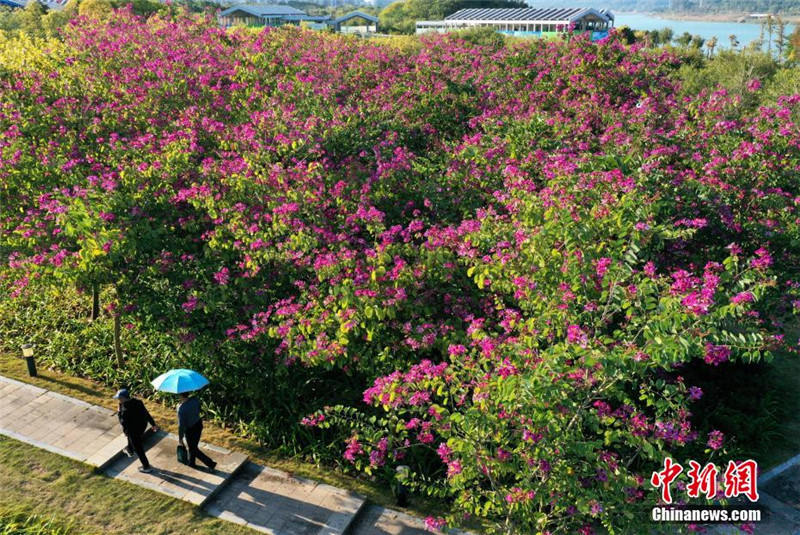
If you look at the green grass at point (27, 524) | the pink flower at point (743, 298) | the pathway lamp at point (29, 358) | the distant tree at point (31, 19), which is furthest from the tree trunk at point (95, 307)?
the distant tree at point (31, 19)

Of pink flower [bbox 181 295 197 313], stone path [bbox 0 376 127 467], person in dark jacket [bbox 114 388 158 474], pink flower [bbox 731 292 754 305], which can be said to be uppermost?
pink flower [bbox 731 292 754 305]

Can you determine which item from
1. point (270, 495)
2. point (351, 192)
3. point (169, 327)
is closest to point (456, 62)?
point (351, 192)

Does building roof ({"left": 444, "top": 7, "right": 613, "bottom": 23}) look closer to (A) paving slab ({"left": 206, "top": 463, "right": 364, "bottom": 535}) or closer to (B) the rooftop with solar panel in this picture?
(B) the rooftop with solar panel

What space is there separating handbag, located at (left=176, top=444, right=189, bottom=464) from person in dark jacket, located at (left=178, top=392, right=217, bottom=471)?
0.07m

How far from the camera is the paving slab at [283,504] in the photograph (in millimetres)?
7359

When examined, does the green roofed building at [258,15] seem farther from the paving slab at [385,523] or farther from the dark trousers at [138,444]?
the paving slab at [385,523]

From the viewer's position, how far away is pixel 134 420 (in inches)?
309

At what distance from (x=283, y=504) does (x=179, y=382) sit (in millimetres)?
2106

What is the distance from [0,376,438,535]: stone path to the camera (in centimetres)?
747

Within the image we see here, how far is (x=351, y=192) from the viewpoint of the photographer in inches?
351

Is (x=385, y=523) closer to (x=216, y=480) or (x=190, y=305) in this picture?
(x=216, y=480)

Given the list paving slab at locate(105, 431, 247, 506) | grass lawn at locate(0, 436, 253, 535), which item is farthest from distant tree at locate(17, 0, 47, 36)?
paving slab at locate(105, 431, 247, 506)

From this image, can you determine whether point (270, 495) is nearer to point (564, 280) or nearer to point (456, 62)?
point (564, 280)

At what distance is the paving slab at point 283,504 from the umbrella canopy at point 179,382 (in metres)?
1.45
